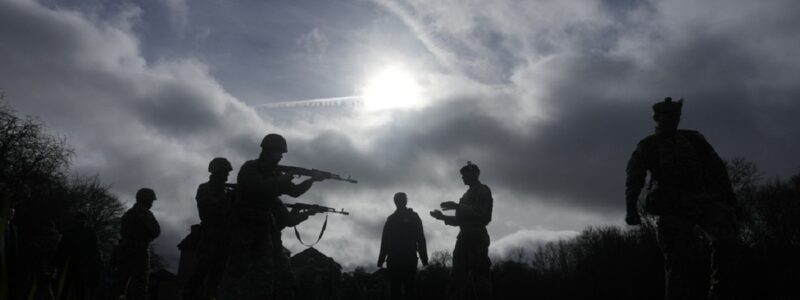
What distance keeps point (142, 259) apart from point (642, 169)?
7.46 meters

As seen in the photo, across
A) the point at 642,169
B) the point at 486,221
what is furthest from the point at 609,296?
the point at 642,169

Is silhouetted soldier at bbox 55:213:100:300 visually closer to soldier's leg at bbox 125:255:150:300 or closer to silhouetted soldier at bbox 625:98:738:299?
soldier's leg at bbox 125:255:150:300

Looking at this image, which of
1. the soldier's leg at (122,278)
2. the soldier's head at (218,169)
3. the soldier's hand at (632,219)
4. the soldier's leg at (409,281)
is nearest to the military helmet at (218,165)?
the soldier's head at (218,169)

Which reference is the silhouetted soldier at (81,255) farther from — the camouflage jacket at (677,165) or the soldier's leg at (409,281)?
the camouflage jacket at (677,165)

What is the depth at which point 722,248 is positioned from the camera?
5152 millimetres

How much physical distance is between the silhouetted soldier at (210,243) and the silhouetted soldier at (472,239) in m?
3.60

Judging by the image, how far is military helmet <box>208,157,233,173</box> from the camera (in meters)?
7.34

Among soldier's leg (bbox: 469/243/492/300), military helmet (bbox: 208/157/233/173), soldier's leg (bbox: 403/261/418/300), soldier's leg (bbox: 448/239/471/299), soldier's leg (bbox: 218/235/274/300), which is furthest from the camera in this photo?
soldier's leg (bbox: 403/261/418/300)

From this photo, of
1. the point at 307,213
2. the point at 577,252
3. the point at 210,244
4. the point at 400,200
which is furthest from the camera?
the point at 577,252

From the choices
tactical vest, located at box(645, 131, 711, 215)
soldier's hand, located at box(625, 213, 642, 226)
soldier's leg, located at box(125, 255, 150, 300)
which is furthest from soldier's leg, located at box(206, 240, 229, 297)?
tactical vest, located at box(645, 131, 711, 215)

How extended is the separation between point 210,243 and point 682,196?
5387 millimetres

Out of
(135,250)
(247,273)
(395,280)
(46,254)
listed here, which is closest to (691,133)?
(247,273)

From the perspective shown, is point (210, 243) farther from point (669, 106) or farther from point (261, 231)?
point (669, 106)

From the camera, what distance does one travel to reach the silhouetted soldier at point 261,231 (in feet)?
17.1
